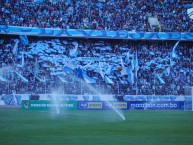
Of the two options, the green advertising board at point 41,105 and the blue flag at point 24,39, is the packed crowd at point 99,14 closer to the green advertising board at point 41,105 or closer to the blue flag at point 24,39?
the blue flag at point 24,39

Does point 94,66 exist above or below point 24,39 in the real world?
below

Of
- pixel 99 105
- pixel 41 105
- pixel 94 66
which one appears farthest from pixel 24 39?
pixel 99 105

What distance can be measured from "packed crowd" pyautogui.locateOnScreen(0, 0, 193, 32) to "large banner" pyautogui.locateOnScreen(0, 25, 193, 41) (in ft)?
2.09

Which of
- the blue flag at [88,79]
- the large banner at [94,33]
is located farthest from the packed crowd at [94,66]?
the large banner at [94,33]

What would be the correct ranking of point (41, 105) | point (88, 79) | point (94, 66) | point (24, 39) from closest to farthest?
point (41, 105)
point (88, 79)
point (24, 39)
point (94, 66)

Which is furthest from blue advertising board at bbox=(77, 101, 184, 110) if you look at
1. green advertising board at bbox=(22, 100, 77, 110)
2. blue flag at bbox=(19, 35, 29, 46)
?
blue flag at bbox=(19, 35, 29, 46)

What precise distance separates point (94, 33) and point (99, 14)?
10.2 ft

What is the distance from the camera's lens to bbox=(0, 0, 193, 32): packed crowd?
49906 millimetres

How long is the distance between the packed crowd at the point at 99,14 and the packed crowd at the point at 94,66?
2.22m

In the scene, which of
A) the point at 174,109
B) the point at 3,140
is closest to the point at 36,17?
the point at 174,109

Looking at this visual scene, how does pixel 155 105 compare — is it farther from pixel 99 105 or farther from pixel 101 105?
pixel 99 105

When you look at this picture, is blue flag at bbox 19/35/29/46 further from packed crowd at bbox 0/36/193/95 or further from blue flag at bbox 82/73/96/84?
blue flag at bbox 82/73/96/84

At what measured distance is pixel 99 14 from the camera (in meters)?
53.1

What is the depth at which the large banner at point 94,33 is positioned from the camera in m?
48.4
